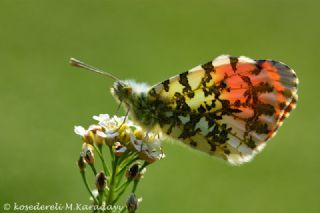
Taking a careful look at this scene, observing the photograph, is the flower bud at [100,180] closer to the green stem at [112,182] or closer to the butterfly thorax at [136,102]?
the green stem at [112,182]

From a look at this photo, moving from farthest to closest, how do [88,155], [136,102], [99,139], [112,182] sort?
[136,102] → [99,139] → [88,155] → [112,182]

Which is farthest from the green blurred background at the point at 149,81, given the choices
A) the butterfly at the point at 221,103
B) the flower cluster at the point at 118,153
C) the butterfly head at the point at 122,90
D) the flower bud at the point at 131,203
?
the flower bud at the point at 131,203

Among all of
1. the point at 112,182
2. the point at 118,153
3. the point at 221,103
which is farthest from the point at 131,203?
the point at 221,103

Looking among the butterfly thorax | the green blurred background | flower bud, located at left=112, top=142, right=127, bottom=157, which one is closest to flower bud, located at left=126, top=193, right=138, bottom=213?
flower bud, located at left=112, top=142, right=127, bottom=157

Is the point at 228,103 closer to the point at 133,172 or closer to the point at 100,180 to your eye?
the point at 133,172

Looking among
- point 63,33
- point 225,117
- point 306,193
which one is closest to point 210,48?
point 63,33

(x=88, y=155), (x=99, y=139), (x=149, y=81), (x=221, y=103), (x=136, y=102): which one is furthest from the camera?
(x=149, y=81)

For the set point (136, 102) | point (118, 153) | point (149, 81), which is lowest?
point (149, 81)

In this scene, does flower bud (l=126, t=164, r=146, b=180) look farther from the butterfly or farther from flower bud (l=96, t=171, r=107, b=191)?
the butterfly
